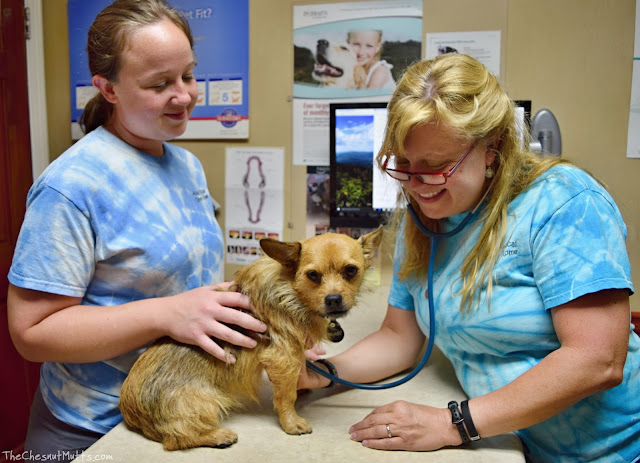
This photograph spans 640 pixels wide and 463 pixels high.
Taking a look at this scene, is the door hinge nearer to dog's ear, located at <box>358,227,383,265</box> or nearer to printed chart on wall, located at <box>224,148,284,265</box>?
printed chart on wall, located at <box>224,148,284,265</box>

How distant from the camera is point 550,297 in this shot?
3.26 ft

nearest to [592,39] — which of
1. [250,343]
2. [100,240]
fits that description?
[250,343]

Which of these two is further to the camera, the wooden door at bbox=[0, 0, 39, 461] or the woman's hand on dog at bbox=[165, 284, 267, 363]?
the wooden door at bbox=[0, 0, 39, 461]

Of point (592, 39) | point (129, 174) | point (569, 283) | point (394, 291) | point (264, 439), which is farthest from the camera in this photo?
point (592, 39)

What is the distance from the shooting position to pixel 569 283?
0.97 meters

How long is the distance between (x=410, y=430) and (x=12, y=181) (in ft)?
6.78

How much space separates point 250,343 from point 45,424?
0.58 meters

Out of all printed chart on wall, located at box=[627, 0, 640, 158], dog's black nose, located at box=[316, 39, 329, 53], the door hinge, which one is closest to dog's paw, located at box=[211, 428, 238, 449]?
dog's black nose, located at box=[316, 39, 329, 53]

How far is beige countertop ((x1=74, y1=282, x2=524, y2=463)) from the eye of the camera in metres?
1.00

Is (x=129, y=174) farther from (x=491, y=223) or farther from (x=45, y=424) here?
(x=491, y=223)

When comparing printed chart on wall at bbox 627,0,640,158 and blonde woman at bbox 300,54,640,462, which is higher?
printed chart on wall at bbox 627,0,640,158

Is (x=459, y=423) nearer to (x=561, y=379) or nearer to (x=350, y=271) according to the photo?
(x=561, y=379)

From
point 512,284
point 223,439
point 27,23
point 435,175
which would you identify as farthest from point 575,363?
point 27,23

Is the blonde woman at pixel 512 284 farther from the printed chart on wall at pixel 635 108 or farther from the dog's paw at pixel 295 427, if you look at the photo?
the printed chart on wall at pixel 635 108
